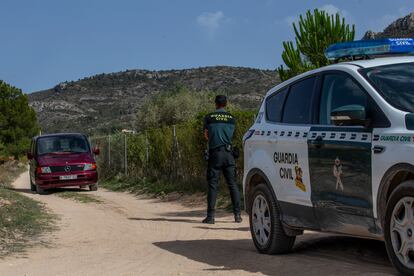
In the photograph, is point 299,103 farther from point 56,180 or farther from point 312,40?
point 56,180

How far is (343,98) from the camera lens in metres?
6.45

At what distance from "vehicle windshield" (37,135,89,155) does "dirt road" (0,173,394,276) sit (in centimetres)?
895

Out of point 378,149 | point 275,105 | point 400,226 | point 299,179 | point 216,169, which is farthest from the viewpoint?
point 216,169

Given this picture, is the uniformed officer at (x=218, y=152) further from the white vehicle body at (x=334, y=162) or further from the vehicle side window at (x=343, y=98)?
the vehicle side window at (x=343, y=98)

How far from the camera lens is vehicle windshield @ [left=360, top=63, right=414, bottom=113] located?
575cm

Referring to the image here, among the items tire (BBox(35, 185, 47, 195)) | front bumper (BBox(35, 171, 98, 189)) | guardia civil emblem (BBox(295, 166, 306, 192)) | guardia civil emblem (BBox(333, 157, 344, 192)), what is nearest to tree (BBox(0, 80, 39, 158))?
tire (BBox(35, 185, 47, 195))

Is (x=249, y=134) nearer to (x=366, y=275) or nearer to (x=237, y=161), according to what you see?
(x=366, y=275)

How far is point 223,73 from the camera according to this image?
232ft

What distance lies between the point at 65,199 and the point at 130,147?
8130mm

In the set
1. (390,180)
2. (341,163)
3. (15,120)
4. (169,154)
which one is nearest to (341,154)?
(341,163)

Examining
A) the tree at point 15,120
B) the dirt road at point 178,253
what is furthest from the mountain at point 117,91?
the dirt road at point 178,253

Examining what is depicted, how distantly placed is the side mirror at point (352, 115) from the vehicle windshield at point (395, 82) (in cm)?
26

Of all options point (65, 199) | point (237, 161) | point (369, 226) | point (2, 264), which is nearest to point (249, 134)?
point (369, 226)

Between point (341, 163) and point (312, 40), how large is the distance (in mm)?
9900
